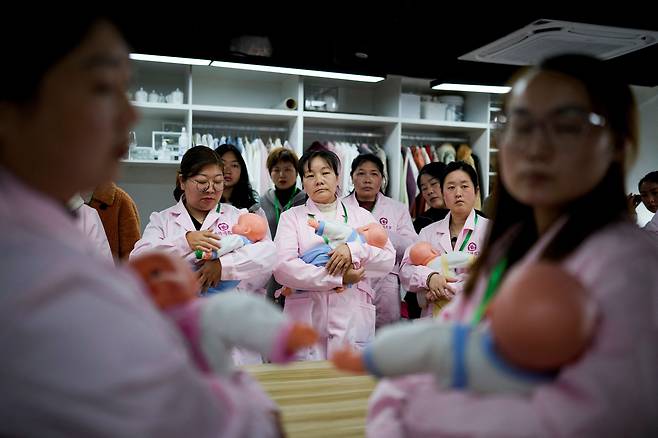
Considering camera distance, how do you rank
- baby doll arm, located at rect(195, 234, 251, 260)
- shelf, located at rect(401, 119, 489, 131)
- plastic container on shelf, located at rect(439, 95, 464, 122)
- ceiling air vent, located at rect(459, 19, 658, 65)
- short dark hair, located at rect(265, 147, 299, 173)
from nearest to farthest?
baby doll arm, located at rect(195, 234, 251, 260)
ceiling air vent, located at rect(459, 19, 658, 65)
short dark hair, located at rect(265, 147, 299, 173)
shelf, located at rect(401, 119, 489, 131)
plastic container on shelf, located at rect(439, 95, 464, 122)

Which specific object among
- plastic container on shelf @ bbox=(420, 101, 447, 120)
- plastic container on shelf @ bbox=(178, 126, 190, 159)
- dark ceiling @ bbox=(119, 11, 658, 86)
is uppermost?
dark ceiling @ bbox=(119, 11, 658, 86)

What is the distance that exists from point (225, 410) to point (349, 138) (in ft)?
18.5

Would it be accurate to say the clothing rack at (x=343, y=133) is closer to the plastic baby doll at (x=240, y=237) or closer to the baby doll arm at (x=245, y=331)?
the plastic baby doll at (x=240, y=237)

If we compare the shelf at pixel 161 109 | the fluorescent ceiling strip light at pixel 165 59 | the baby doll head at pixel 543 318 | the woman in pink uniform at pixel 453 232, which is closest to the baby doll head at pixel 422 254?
the woman in pink uniform at pixel 453 232

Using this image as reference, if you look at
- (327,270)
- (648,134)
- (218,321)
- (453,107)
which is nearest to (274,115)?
(453,107)

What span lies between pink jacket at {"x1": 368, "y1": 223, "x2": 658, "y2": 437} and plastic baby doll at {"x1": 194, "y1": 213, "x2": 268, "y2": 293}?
6.70 feet

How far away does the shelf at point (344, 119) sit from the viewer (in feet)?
18.6

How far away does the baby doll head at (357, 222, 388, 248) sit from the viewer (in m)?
3.20

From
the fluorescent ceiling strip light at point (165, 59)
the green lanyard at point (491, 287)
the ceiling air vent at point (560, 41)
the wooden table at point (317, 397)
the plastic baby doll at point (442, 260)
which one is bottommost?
the wooden table at point (317, 397)

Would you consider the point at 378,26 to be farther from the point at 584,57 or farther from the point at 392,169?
the point at 584,57

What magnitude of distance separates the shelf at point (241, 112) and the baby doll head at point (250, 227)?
280 centimetres

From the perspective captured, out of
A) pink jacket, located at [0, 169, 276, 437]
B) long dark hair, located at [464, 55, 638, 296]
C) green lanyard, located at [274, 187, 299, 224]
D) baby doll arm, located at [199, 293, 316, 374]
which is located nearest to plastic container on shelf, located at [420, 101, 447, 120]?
green lanyard, located at [274, 187, 299, 224]

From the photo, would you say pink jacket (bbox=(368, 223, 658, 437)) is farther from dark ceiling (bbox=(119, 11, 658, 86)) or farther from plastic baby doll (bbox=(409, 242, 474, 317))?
dark ceiling (bbox=(119, 11, 658, 86))

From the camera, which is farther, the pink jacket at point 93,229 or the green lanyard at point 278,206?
the green lanyard at point 278,206
